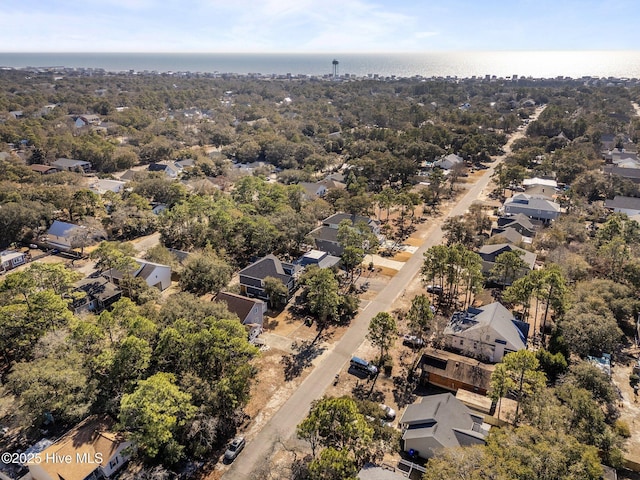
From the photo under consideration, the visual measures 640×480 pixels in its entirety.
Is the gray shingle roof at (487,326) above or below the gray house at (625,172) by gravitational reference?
below

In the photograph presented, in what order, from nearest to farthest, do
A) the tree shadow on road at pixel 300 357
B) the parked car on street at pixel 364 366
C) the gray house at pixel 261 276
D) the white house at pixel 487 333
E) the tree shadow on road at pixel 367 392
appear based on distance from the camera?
the tree shadow on road at pixel 367 392 < the parked car on street at pixel 364 366 < the tree shadow on road at pixel 300 357 < the white house at pixel 487 333 < the gray house at pixel 261 276

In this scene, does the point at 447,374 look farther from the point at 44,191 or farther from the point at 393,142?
the point at 393,142

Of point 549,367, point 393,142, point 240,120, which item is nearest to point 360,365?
point 549,367

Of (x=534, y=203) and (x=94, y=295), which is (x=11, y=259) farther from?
(x=534, y=203)

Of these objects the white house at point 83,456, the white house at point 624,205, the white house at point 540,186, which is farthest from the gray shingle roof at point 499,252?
the white house at point 83,456

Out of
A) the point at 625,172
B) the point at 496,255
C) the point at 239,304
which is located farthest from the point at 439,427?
the point at 625,172

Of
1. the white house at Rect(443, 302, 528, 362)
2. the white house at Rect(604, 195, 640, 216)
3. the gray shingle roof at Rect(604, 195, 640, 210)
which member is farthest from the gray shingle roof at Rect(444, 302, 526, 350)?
the gray shingle roof at Rect(604, 195, 640, 210)

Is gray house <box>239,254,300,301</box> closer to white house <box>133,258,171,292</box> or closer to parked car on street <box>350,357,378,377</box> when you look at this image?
white house <box>133,258,171,292</box>

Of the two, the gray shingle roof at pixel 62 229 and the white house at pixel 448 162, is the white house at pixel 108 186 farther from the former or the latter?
the white house at pixel 448 162
